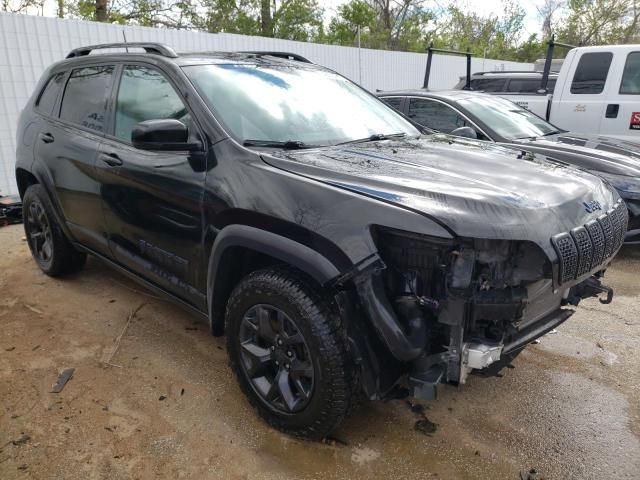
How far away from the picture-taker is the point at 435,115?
Answer: 20.1ft

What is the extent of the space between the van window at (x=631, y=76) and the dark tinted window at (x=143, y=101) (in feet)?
21.4

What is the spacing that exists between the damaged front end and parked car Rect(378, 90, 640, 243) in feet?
8.09

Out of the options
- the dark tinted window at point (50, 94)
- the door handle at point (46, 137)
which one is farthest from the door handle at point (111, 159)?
the dark tinted window at point (50, 94)

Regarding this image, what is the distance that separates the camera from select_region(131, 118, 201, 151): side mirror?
98.4 inches

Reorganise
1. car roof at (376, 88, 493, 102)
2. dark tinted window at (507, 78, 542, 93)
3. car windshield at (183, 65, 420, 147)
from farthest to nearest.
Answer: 1. dark tinted window at (507, 78, 542, 93)
2. car roof at (376, 88, 493, 102)
3. car windshield at (183, 65, 420, 147)

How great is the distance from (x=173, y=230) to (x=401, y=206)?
4.76ft

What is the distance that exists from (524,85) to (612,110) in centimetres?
295

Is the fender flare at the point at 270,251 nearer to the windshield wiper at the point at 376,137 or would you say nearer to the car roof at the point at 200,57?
the windshield wiper at the point at 376,137

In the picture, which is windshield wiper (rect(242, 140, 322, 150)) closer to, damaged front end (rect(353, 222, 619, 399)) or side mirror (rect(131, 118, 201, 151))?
side mirror (rect(131, 118, 201, 151))

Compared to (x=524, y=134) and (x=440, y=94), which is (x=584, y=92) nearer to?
(x=524, y=134)

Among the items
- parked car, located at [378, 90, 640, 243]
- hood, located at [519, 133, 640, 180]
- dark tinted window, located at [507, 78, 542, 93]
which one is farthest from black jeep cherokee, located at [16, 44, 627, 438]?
dark tinted window, located at [507, 78, 542, 93]

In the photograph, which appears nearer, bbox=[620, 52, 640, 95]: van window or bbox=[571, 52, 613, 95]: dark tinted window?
bbox=[620, 52, 640, 95]: van window

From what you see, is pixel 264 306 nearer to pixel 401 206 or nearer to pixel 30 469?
pixel 401 206

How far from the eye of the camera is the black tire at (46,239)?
4.18m
